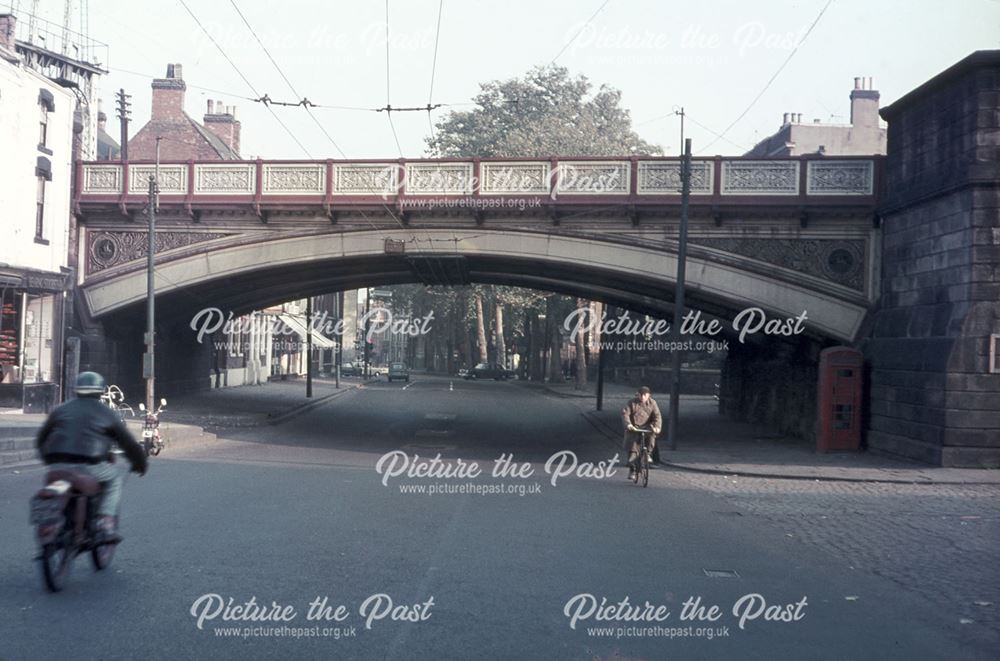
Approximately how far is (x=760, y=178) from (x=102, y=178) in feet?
57.5

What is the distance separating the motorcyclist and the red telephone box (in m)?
17.3

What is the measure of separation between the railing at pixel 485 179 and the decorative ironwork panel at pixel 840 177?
0.02 meters

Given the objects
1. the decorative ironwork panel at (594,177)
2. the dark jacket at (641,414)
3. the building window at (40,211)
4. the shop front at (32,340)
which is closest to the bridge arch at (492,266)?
the decorative ironwork panel at (594,177)

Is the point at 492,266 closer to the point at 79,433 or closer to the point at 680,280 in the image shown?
the point at 680,280

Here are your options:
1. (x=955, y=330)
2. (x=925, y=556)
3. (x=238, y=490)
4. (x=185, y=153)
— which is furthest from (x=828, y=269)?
(x=185, y=153)

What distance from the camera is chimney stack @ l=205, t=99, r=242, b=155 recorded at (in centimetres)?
5934

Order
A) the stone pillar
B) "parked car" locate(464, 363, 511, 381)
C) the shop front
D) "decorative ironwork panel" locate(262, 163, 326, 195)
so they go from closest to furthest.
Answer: the stone pillar
the shop front
"decorative ironwork panel" locate(262, 163, 326, 195)
"parked car" locate(464, 363, 511, 381)

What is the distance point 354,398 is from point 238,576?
37466 mm

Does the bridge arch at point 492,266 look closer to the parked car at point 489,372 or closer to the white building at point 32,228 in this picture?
the white building at point 32,228

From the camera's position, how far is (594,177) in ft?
78.7

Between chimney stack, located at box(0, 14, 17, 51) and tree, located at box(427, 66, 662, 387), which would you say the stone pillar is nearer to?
chimney stack, located at box(0, 14, 17, 51)

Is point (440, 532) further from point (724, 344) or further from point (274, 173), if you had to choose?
point (724, 344)

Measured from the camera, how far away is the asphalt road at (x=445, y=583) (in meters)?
6.15

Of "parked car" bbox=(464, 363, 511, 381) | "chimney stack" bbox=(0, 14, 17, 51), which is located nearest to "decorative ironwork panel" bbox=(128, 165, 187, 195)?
"chimney stack" bbox=(0, 14, 17, 51)
